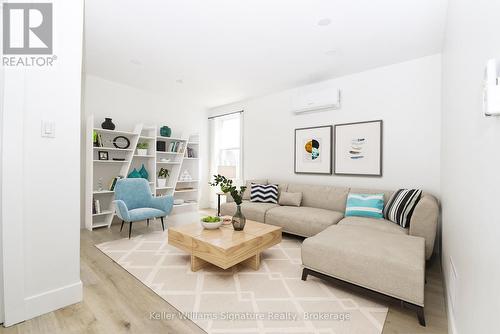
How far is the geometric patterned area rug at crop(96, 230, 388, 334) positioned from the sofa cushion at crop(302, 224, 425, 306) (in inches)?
7.9

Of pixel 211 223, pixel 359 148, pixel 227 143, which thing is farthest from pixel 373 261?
pixel 227 143

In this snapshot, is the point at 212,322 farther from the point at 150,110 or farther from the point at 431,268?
the point at 150,110

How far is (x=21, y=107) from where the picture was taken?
1.51 m

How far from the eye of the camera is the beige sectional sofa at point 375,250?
1.62 m

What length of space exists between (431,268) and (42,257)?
11.7 feet

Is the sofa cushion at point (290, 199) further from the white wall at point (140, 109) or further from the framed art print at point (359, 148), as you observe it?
the white wall at point (140, 109)

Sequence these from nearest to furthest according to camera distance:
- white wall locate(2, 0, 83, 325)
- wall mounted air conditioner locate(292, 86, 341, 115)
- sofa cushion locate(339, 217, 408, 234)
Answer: white wall locate(2, 0, 83, 325) < sofa cushion locate(339, 217, 408, 234) < wall mounted air conditioner locate(292, 86, 341, 115)

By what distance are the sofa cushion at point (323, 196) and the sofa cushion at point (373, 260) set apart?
3.73 ft

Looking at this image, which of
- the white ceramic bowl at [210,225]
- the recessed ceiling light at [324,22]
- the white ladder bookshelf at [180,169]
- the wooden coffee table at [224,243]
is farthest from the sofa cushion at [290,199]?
the recessed ceiling light at [324,22]

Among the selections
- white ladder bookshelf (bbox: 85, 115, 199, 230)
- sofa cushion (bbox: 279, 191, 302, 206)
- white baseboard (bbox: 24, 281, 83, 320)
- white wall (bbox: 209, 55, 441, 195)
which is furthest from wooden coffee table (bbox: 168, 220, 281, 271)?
white ladder bookshelf (bbox: 85, 115, 199, 230)

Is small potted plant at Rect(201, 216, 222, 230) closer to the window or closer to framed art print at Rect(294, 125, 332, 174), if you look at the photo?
framed art print at Rect(294, 125, 332, 174)

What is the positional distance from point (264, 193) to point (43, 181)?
119 inches

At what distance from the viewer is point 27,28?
61.2 inches

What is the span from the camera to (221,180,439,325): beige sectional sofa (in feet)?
5.33
